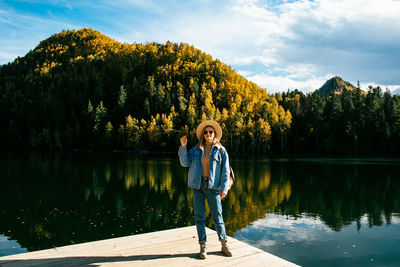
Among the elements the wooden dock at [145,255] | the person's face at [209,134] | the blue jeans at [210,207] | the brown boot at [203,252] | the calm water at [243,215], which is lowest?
the calm water at [243,215]

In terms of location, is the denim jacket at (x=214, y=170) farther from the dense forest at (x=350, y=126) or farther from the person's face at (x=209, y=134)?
the dense forest at (x=350, y=126)

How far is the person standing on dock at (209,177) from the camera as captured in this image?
21.6ft

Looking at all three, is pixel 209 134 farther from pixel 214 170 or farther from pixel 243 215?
pixel 243 215

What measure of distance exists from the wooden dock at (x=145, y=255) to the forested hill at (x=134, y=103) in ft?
284

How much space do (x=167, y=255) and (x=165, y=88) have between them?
133 metres

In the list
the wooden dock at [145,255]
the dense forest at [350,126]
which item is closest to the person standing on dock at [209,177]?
the wooden dock at [145,255]

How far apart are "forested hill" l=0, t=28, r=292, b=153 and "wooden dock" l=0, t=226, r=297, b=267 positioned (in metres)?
86.4

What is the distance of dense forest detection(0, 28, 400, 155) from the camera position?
93.6 m

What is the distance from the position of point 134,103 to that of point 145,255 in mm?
137042

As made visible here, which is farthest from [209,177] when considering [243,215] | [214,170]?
[243,215]

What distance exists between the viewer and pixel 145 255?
6.61 m

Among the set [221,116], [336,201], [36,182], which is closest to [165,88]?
[221,116]

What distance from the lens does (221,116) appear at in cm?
9888

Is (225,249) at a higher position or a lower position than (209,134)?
lower
